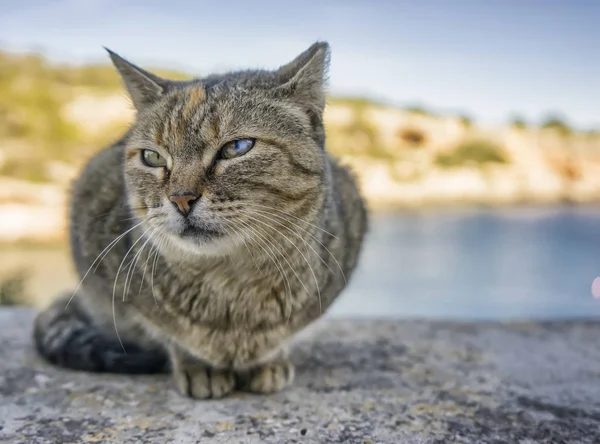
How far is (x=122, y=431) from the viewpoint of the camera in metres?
1.41

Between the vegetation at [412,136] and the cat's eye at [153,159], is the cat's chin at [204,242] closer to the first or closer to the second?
the cat's eye at [153,159]

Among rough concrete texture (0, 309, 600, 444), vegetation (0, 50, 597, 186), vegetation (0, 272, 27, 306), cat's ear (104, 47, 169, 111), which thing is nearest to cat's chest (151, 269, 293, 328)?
rough concrete texture (0, 309, 600, 444)

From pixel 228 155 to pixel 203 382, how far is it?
0.64 m

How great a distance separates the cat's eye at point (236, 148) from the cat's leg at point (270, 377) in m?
0.64

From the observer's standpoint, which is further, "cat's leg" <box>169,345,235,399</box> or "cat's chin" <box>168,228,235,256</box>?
"cat's leg" <box>169,345,235,399</box>

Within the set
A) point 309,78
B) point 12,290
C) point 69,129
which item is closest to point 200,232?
point 309,78

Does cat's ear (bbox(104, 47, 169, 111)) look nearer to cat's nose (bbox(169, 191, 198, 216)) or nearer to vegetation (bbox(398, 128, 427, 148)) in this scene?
cat's nose (bbox(169, 191, 198, 216))

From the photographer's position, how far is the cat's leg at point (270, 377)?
1.68 metres

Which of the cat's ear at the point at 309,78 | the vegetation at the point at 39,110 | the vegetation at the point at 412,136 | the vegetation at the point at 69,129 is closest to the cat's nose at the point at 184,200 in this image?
the cat's ear at the point at 309,78

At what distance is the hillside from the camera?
10383 millimetres

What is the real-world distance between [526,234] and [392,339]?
5800mm

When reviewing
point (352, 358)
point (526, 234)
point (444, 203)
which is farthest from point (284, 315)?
point (444, 203)

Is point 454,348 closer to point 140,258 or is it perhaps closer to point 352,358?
point 352,358

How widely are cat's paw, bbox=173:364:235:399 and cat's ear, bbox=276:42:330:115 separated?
79 cm
